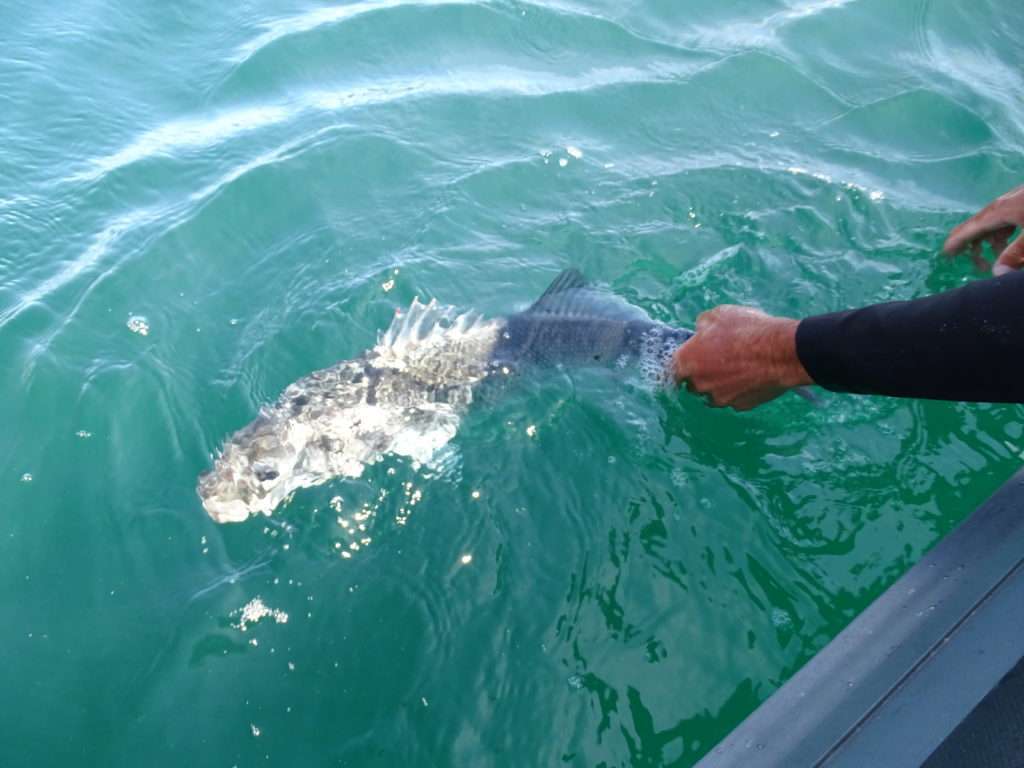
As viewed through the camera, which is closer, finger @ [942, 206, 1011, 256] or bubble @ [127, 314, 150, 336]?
finger @ [942, 206, 1011, 256]

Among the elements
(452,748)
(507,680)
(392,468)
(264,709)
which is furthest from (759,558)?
(264,709)

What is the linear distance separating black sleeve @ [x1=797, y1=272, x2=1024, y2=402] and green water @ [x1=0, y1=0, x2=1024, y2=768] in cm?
145

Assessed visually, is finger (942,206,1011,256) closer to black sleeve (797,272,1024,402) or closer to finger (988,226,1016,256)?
finger (988,226,1016,256)

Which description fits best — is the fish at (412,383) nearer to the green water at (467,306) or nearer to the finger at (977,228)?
the green water at (467,306)

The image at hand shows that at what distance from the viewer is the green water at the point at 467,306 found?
3.52 meters

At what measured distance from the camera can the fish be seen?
4430mm

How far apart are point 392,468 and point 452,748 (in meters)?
1.67

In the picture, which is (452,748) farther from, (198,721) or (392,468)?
A: (392,468)

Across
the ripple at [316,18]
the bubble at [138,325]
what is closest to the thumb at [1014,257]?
the bubble at [138,325]

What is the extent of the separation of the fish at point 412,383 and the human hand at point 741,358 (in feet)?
2.86

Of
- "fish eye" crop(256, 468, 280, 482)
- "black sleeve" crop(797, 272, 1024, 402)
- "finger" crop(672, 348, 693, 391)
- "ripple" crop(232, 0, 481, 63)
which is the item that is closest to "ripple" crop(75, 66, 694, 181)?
"ripple" crop(232, 0, 481, 63)

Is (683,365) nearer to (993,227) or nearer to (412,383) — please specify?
(412,383)

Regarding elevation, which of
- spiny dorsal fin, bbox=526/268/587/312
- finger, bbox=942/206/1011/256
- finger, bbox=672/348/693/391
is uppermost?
finger, bbox=942/206/1011/256

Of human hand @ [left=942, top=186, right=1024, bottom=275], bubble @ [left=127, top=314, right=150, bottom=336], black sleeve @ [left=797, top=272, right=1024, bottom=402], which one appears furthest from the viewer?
bubble @ [left=127, top=314, right=150, bottom=336]
